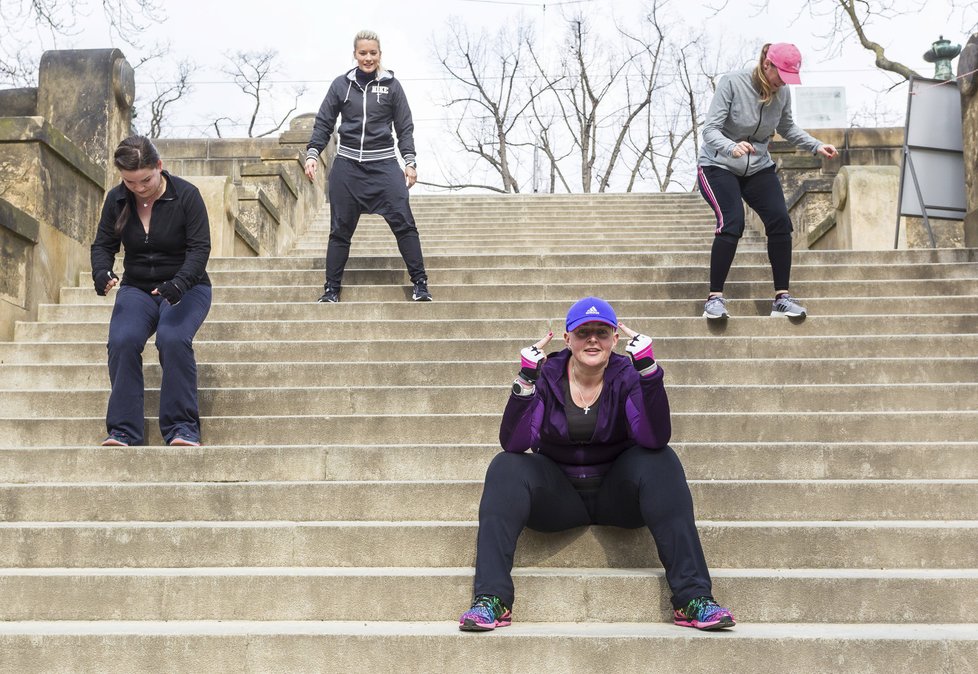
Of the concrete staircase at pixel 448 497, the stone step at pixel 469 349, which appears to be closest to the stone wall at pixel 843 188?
A: the concrete staircase at pixel 448 497

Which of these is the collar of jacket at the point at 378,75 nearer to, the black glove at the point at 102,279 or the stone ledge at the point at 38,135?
the stone ledge at the point at 38,135

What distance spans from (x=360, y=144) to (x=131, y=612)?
152 inches

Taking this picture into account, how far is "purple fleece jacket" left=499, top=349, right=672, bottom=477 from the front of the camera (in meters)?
3.32

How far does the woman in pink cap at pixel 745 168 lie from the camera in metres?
5.57

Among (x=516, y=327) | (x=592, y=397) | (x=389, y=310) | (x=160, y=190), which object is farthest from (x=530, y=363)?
(x=389, y=310)

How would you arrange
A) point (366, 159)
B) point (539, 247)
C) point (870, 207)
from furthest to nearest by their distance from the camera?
point (539, 247) → point (870, 207) → point (366, 159)

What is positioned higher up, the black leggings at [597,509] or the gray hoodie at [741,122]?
the gray hoodie at [741,122]

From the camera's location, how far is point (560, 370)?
11.3 ft

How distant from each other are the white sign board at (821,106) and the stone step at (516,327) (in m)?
15.5

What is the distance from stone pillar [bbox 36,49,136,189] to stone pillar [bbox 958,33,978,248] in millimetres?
6602

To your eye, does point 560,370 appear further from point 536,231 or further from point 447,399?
point 536,231

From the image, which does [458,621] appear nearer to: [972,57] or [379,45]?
[379,45]

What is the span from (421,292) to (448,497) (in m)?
2.67

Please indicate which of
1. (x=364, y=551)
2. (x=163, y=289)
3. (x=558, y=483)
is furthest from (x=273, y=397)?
(x=558, y=483)
